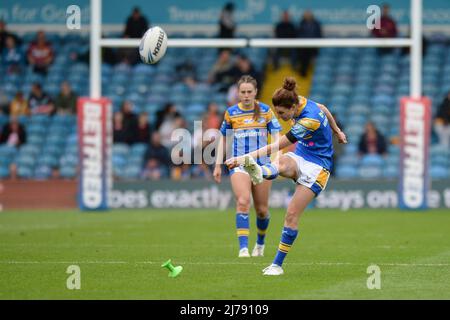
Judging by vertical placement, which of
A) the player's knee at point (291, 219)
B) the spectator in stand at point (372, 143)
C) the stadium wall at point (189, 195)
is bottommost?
the stadium wall at point (189, 195)

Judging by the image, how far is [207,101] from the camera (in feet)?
99.7

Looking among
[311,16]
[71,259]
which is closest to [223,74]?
[311,16]

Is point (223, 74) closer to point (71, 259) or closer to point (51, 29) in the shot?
point (51, 29)

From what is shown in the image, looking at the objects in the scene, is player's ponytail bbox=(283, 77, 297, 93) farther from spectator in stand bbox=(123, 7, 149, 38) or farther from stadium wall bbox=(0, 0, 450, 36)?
stadium wall bbox=(0, 0, 450, 36)

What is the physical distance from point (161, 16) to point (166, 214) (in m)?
8.83

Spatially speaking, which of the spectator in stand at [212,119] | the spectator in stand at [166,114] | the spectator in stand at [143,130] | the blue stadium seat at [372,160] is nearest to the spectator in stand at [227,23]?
the spectator in stand at [212,119]

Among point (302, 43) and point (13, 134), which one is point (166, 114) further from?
point (302, 43)

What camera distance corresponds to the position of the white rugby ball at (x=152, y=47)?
53.3ft

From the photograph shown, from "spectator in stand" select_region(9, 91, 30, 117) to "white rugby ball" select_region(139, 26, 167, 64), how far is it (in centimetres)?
1395

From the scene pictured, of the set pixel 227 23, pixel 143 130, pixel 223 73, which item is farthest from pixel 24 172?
pixel 227 23

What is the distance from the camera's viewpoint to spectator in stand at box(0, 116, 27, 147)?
28.2 metres

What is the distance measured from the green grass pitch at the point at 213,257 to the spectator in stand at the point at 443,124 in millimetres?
4633

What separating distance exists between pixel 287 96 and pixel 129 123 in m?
16.3

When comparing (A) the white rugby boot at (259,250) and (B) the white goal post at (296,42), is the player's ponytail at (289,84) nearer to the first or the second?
(A) the white rugby boot at (259,250)
